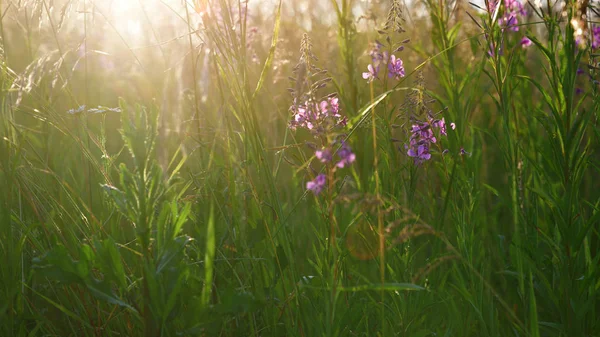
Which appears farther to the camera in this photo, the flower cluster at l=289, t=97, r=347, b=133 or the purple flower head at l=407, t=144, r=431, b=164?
the purple flower head at l=407, t=144, r=431, b=164

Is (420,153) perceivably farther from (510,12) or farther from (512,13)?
(510,12)

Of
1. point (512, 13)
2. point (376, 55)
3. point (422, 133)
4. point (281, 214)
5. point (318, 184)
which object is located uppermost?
point (512, 13)

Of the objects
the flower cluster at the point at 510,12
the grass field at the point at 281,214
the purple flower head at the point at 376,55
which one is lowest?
the grass field at the point at 281,214

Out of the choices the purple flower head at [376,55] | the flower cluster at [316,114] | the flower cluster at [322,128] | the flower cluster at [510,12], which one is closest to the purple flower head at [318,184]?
the flower cluster at [322,128]

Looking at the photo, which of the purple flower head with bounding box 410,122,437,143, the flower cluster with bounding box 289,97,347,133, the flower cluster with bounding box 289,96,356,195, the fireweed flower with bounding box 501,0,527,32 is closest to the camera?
the flower cluster with bounding box 289,96,356,195

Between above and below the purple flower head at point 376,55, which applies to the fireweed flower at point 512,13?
above

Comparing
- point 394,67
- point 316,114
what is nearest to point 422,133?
point 394,67

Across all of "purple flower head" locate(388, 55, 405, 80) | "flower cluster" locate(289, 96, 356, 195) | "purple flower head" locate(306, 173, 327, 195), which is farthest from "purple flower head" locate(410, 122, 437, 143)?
"purple flower head" locate(306, 173, 327, 195)

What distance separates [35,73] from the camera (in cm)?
148

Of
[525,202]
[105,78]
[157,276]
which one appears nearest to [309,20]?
[105,78]

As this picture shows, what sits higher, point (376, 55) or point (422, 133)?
point (376, 55)

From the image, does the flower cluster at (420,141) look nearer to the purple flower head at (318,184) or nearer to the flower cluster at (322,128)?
the flower cluster at (322,128)

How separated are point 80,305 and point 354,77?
1.20m

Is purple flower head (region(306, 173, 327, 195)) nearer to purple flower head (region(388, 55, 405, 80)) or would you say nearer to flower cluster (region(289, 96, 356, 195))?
flower cluster (region(289, 96, 356, 195))
